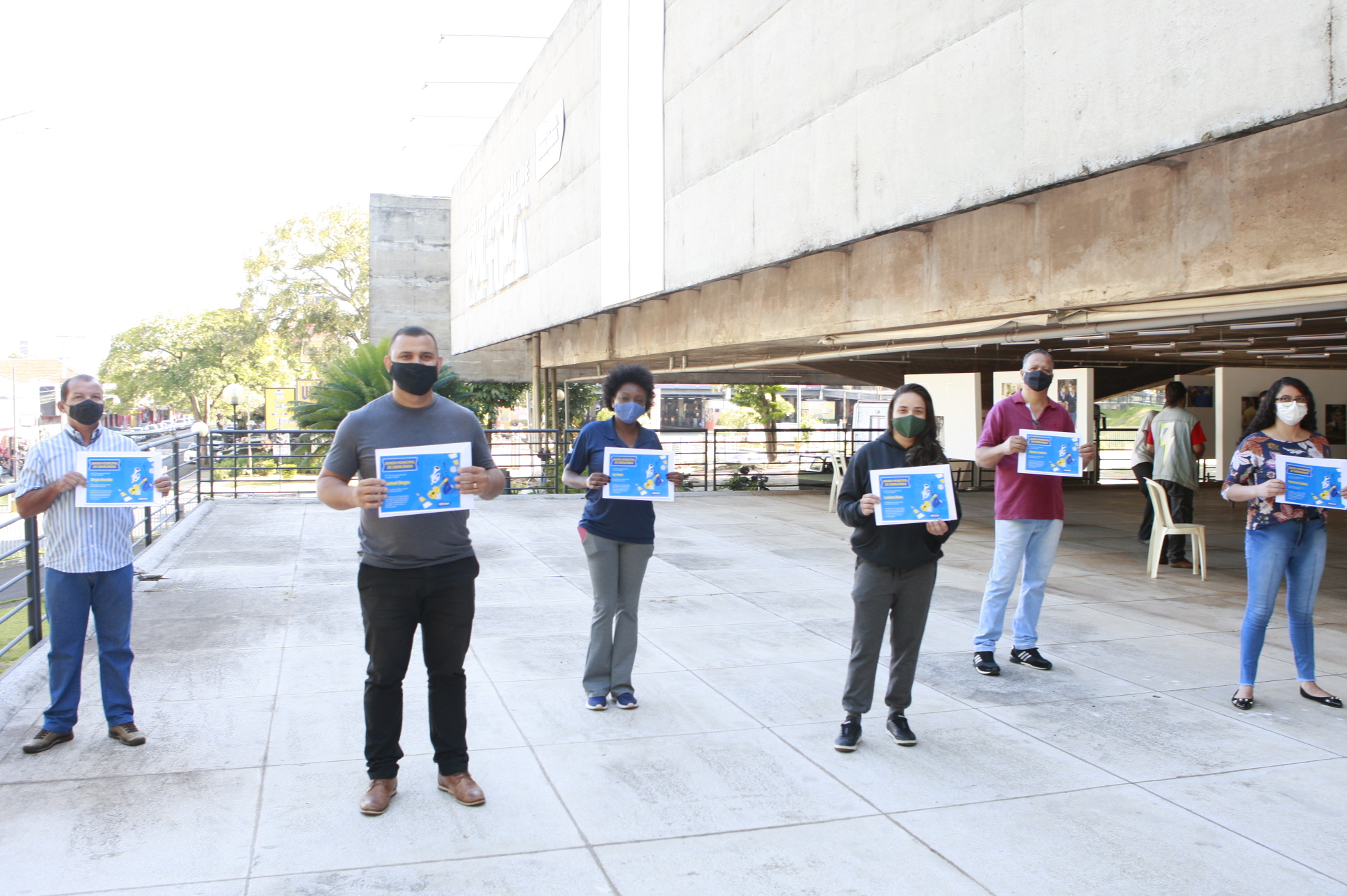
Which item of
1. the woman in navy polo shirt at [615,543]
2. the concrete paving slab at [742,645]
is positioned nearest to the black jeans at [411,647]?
the woman in navy polo shirt at [615,543]

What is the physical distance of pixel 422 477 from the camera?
4043 mm

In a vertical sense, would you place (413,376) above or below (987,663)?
above

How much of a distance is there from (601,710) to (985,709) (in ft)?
7.02

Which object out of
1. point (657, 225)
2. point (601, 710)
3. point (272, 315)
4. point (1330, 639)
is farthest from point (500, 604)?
point (272, 315)

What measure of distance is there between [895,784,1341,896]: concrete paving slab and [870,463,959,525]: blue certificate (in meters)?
1.30

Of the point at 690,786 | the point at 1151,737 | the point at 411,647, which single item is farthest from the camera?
the point at 1151,737

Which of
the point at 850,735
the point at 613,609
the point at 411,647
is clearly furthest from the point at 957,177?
the point at 411,647

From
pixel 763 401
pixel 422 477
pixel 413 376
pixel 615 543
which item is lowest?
pixel 615 543

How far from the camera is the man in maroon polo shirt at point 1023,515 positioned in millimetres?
6297

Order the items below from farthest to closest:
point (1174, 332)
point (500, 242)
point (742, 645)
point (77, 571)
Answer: point (500, 242), point (1174, 332), point (742, 645), point (77, 571)

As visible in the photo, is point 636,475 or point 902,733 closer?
point 902,733

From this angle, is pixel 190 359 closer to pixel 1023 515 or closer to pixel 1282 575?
pixel 1023 515

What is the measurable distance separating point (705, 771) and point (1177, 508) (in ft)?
27.0

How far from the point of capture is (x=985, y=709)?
561 cm
